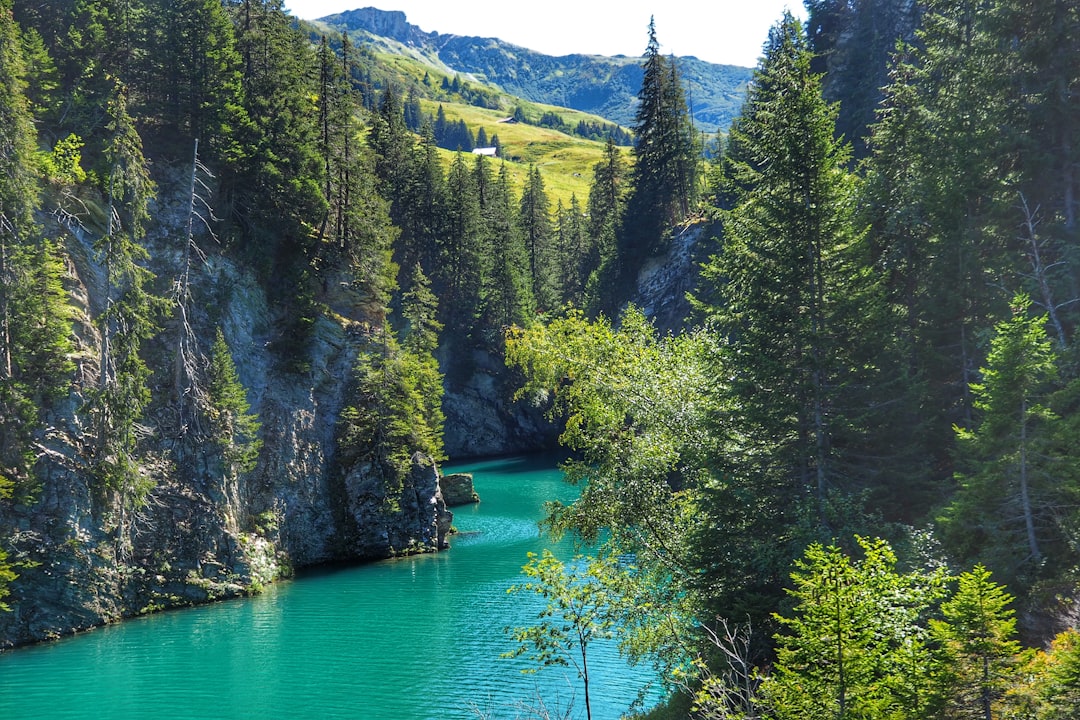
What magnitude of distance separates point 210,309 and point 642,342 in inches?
1073

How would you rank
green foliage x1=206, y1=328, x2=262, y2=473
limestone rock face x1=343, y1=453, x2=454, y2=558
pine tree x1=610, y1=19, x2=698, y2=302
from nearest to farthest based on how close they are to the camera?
green foliage x1=206, y1=328, x2=262, y2=473
limestone rock face x1=343, y1=453, x2=454, y2=558
pine tree x1=610, y1=19, x2=698, y2=302

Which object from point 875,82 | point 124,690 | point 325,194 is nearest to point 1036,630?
point 124,690

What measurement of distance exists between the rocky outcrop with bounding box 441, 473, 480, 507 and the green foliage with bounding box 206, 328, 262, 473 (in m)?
22.8

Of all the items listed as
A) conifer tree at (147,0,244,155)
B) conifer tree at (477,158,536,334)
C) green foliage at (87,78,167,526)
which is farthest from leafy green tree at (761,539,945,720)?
conifer tree at (477,158,536,334)

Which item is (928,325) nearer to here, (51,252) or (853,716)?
(853,716)

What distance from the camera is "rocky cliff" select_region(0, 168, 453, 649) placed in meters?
31.5

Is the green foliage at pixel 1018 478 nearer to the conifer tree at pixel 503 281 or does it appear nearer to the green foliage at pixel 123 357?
the green foliage at pixel 123 357

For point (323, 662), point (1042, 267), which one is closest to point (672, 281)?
point (1042, 267)

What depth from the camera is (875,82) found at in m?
61.0

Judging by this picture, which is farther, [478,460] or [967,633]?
Answer: [478,460]

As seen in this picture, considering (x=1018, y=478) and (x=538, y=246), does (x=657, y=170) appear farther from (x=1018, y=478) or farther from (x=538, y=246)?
(x=1018, y=478)

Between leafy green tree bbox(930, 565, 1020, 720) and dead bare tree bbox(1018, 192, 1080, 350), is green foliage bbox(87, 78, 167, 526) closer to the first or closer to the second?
leafy green tree bbox(930, 565, 1020, 720)

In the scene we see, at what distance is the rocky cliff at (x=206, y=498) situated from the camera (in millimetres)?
31500

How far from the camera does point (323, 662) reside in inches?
1162
